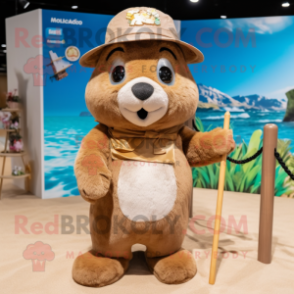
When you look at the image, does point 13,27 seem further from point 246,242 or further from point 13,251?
point 246,242

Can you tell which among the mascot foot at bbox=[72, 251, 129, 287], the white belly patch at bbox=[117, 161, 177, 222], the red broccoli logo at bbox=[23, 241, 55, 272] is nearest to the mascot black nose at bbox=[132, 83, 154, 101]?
the white belly patch at bbox=[117, 161, 177, 222]

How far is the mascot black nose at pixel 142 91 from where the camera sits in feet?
5.84

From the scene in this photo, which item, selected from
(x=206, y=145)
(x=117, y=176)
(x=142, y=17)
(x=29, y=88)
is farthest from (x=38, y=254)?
(x=29, y=88)

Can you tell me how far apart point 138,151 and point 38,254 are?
124cm

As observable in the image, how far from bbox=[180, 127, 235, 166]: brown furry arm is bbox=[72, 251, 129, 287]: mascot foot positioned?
0.84m

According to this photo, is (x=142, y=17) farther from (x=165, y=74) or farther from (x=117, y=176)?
(x=117, y=176)

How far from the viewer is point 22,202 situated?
401 cm

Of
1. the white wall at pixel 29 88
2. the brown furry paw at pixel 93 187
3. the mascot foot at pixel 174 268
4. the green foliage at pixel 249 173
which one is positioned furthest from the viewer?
the green foliage at pixel 249 173

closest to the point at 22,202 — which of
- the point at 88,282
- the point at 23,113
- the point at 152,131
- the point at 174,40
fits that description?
the point at 23,113

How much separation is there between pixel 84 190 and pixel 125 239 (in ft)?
1.39

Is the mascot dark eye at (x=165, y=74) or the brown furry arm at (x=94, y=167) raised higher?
the mascot dark eye at (x=165, y=74)

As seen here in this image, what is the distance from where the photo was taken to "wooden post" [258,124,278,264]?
93.0 inches

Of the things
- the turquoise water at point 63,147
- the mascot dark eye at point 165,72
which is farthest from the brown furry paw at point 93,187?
the turquoise water at point 63,147

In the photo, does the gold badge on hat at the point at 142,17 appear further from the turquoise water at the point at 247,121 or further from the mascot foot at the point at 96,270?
the turquoise water at the point at 247,121
